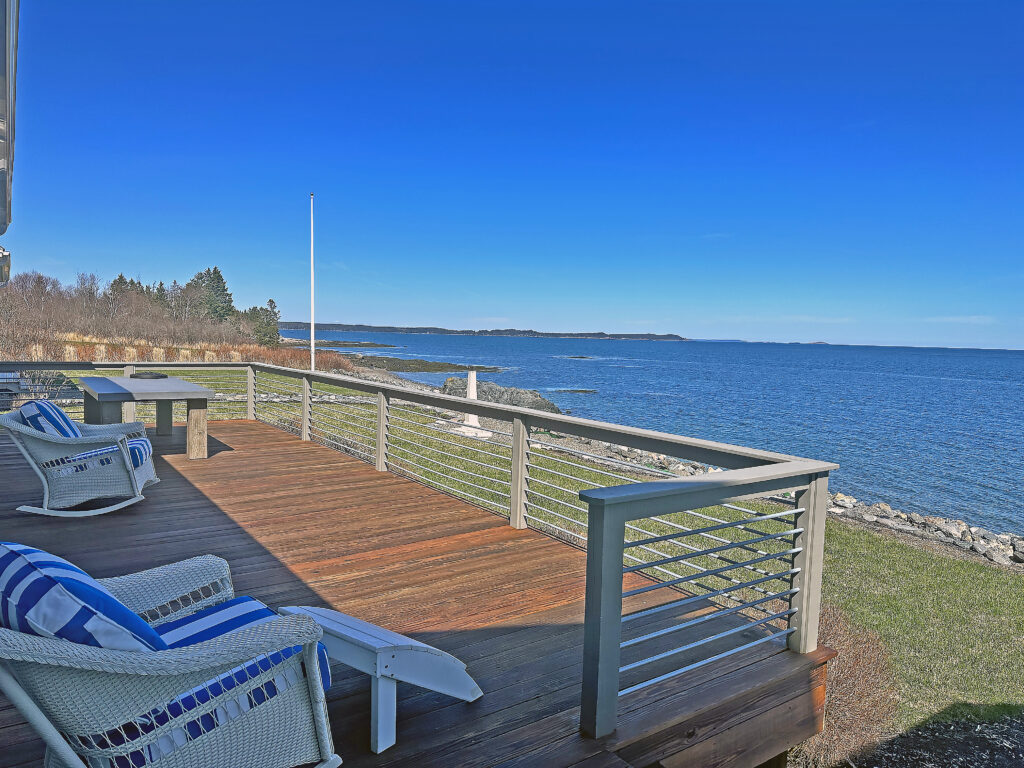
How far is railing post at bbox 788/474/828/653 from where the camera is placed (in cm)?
264

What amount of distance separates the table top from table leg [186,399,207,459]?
23 centimetres

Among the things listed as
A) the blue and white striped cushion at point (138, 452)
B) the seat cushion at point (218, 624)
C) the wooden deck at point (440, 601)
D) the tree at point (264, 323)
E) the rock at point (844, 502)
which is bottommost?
the rock at point (844, 502)

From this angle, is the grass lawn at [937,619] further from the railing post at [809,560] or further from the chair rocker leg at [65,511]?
the chair rocker leg at [65,511]

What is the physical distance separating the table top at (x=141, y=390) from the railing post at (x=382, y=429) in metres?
1.61

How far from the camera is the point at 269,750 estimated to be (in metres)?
1.67

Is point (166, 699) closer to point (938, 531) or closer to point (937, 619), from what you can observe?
point (937, 619)

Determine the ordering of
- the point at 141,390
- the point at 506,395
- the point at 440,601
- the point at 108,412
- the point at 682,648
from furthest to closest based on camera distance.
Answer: the point at 506,395 < the point at 108,412 < the point at 141,390 < the point at 440,601 < the point at 682,648

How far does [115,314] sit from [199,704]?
138ft

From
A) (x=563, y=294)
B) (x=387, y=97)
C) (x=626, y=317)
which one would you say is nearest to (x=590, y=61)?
(x=387, y=97)

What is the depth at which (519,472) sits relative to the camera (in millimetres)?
4508

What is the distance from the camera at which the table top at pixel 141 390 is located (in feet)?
19.0

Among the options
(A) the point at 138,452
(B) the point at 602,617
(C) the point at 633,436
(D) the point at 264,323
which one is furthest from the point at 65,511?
(D) the point at 264,323

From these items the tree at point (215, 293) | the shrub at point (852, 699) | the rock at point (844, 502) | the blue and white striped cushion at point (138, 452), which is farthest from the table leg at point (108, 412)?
the tree at point (215, 293)

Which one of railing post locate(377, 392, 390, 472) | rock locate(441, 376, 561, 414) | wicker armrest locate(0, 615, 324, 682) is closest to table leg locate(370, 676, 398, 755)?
wicker armrest locate(0, 615, 324, 682)
